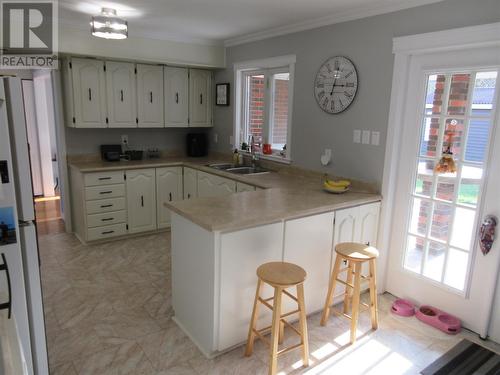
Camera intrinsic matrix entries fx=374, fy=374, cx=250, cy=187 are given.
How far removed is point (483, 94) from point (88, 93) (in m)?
3.70

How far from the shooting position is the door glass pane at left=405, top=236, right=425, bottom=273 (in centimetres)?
296

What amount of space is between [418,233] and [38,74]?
218 inches

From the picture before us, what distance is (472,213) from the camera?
103 inches

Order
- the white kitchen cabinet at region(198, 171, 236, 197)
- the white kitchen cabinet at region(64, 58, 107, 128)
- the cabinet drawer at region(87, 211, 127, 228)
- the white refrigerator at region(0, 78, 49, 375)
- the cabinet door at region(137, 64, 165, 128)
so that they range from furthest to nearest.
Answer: the cabinet door at region(137, 64, 165, 128), the cabinet drawer at region(87, 211, 127, 228), the white kitchen cabinet at region(64, 58, 107, 128), the white kitchen cabinet at region(198, 171, 236, 197), the white refrigerator at region(0, 78, 49, 375)

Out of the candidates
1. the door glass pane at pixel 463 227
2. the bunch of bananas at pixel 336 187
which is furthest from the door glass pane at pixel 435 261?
the bunch of bananas at pixel 336 187

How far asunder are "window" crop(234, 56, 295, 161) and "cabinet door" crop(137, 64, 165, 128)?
0.94 meters

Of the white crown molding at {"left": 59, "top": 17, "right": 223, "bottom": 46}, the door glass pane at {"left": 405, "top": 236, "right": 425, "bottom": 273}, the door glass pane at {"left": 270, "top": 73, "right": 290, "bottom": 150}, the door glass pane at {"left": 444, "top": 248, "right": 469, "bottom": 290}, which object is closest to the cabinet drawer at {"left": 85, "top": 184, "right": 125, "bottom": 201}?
the white crown molding at {"left": 59, "top": 17, "right": 223, "bottom": 46}

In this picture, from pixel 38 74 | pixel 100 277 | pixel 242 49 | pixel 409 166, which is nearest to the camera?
pixel 409 166

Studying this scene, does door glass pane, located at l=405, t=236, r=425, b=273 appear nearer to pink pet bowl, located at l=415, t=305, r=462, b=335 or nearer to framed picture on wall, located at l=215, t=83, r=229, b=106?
pink pet bowl, located at l=415, t=305, r=462, b=335

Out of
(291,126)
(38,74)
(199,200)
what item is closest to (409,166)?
(291,126)

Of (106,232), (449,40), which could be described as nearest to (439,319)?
(449,40)

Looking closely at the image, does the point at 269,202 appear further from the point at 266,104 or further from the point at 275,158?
the point at 266,104

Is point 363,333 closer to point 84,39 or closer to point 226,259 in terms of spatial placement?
point 226,259

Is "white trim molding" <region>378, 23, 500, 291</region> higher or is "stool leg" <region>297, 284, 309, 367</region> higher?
"white trim molding" <region>378, 23, 500, 291</region>
